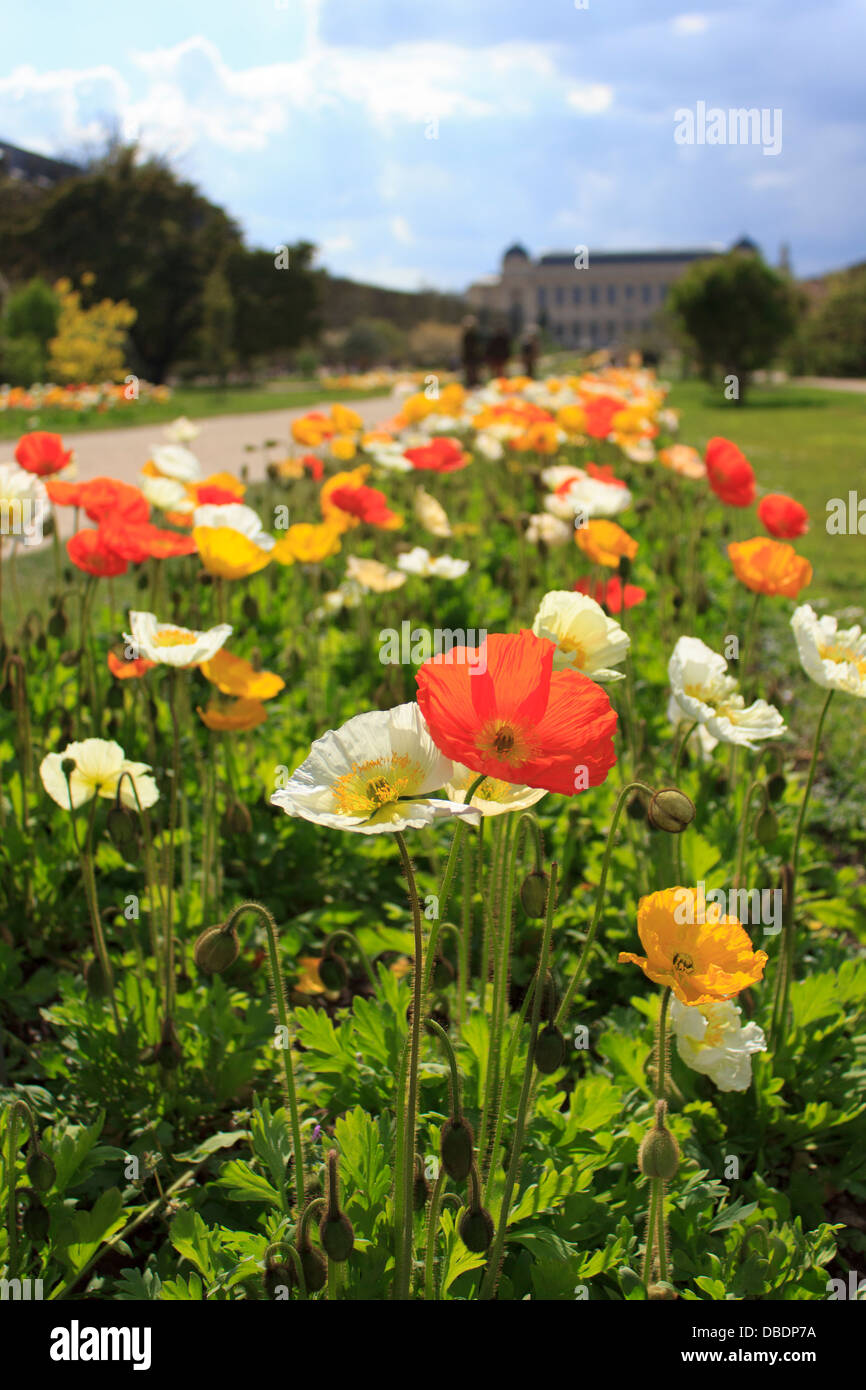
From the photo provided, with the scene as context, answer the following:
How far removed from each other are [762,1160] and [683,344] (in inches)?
1216

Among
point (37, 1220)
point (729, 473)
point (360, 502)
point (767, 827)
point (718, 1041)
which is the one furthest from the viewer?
point (360, 502)

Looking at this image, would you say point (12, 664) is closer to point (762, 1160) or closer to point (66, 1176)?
point (66, 1176)

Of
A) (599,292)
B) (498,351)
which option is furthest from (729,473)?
(599,292)

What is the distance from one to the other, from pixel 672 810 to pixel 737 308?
28097 mm

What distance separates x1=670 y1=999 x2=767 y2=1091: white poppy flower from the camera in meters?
1.53

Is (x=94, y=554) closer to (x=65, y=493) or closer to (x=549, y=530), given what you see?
(x=65, y=493)

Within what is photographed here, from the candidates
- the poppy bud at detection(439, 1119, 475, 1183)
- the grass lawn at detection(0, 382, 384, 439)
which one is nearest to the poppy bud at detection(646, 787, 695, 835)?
the poppy bud at detection(439, 1119, 475, 1183)

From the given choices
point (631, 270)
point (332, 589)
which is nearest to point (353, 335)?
point (332, 589)

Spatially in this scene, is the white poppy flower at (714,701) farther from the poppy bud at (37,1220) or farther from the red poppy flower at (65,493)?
the red poppy flower at (65,493)

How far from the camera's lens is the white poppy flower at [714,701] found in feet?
5.27

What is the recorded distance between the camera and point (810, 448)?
12859 mm

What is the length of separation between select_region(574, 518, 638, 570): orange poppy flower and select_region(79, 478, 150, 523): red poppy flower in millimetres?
901

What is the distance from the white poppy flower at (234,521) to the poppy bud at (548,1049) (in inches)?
44.8

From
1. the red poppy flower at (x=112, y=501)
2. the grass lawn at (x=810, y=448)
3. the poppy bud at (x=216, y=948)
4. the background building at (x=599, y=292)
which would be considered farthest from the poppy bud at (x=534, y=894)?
the background building at (x=599, y=292)
